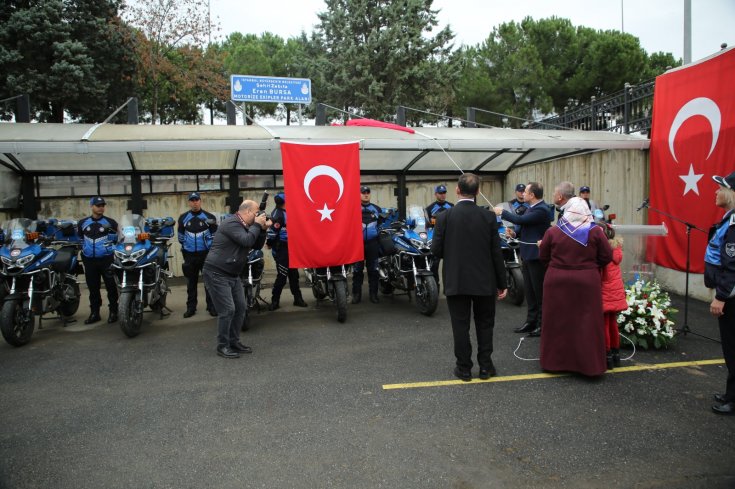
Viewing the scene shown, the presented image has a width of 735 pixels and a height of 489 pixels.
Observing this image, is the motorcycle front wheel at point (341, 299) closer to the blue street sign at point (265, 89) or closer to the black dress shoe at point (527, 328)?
the black dress shoe at point (527, 328)

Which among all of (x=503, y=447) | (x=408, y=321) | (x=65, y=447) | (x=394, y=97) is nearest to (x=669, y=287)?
(x=408, y=321)

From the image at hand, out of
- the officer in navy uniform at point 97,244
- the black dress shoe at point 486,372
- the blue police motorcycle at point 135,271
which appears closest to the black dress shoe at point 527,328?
the black dress shoe at point 486,372

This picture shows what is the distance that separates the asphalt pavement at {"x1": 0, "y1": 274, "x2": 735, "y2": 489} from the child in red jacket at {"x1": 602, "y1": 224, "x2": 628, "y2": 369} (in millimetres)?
206

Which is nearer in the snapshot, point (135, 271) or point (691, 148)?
point (135, 271)

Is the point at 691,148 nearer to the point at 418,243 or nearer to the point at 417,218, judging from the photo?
the point at 417,218

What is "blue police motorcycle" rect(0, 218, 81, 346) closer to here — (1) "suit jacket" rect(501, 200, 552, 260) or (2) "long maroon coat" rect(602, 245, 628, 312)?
(1) "suit jacket" rect(501, 200, 552, 260)

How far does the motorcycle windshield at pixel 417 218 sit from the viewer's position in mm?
7535

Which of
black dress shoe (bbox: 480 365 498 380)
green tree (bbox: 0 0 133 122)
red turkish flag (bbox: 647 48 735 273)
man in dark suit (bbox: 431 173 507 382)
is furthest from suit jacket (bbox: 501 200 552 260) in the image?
green tree (bbox: 0 0 133 122)

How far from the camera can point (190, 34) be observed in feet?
65.5

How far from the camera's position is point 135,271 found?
20.9 ft

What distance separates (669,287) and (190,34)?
64.2 feet

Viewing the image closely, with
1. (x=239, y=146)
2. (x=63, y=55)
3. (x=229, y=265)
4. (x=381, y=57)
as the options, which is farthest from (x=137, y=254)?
(x=381, y=57)

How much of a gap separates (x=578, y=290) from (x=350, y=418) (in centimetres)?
233

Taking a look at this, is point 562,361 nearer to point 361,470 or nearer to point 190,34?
point 361,470
